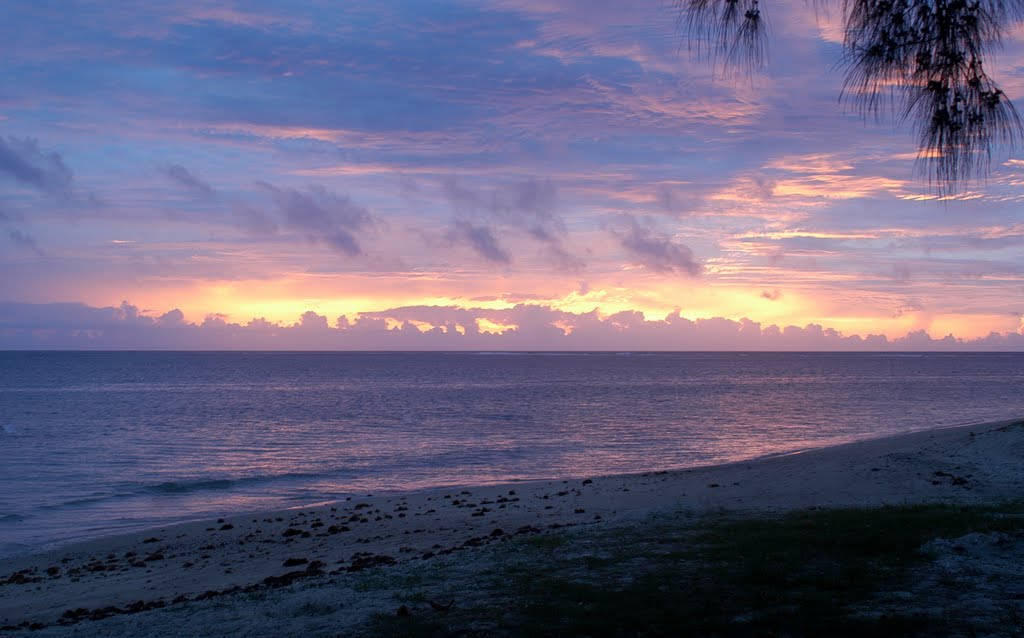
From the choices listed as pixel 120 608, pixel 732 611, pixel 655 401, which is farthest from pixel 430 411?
pixel 732 611

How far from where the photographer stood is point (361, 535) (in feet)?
57.9

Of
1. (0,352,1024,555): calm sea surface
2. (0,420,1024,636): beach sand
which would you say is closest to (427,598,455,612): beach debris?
(0,420,1024,636): beach sand

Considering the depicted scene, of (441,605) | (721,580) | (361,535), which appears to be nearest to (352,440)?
(361,535)

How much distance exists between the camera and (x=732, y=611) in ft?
25.1

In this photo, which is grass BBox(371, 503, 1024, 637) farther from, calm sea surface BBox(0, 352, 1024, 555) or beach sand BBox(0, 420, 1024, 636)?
calm sea surface BBox(0, 352, 1024, 555)

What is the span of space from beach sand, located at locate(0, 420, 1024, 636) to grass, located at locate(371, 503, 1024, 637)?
4.38 ft

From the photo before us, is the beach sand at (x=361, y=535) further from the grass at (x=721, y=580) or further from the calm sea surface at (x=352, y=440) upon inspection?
the calm sea surface at (x=352, y=440)

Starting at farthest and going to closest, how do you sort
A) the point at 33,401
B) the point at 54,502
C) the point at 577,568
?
1. the point at 33,401
2. the point at 54,502
3. the point at 577,568

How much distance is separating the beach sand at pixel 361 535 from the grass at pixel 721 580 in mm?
1334

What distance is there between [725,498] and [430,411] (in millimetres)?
47424

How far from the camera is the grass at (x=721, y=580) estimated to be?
731 cm

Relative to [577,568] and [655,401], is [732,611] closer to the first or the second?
[577,568]

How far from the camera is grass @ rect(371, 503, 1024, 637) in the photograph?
288 inches

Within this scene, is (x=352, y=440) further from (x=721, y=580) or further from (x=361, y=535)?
(x=721, y=580)
